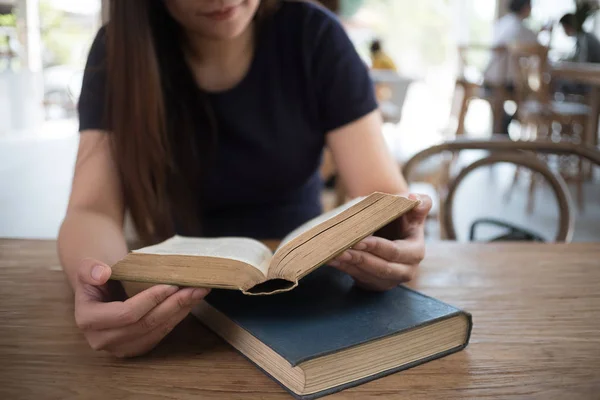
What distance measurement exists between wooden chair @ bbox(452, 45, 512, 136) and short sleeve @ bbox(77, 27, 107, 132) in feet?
13.5

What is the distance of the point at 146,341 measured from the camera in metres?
0.48

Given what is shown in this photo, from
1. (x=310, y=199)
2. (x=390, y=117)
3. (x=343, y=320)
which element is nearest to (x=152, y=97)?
(x=310, y=199)

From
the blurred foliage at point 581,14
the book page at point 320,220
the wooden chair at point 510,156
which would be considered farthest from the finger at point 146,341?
the blurred foliage at point 581,14

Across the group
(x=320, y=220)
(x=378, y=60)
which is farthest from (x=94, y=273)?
(x=378, y=60)

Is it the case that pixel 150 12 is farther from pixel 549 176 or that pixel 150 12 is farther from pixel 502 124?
pixel 502 124

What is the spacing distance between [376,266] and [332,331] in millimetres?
91

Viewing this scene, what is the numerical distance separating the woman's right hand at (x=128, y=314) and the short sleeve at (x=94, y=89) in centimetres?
43

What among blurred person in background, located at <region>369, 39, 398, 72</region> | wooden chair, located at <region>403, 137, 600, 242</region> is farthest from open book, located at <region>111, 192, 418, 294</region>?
blurred person in background, located at <region>369, 39, 398, 72</region>

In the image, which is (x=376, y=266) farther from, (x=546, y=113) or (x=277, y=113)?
(x=546, y=113)

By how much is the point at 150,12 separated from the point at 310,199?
421 millimetres

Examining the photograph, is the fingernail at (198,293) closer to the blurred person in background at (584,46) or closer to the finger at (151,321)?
the finger at (151,321)

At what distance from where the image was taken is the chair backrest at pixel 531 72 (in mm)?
3986

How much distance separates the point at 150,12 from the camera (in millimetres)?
901

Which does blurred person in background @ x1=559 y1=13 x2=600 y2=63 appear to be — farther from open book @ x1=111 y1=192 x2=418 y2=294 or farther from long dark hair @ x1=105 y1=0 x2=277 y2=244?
open book @ x1=111 y1=192 x2=418 y2=294
